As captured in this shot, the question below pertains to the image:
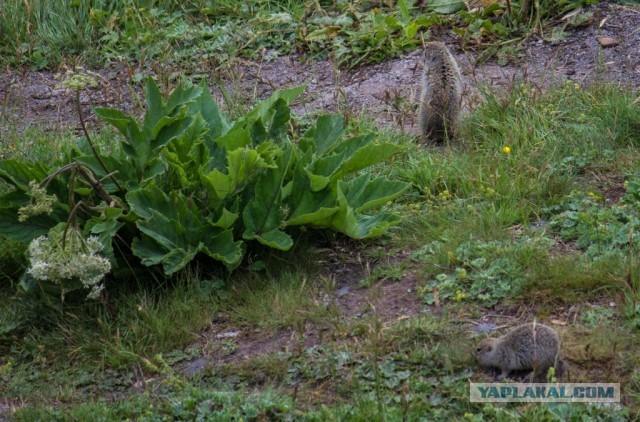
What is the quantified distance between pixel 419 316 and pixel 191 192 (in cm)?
154

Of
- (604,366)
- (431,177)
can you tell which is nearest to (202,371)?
(604,366)

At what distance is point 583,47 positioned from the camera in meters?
7.96

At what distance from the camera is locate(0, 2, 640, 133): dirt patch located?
7.38m

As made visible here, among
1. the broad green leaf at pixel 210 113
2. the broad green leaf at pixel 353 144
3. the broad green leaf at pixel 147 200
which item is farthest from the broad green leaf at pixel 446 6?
the broad green leaf at pixel 147 200

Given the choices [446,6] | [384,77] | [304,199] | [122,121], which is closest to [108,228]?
[122,121]

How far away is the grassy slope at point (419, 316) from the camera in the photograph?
13.3ft

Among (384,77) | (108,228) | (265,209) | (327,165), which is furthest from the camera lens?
(384,77)

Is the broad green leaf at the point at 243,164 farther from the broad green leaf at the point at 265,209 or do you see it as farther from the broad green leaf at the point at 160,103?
the broad green leaf at the point at 160,103

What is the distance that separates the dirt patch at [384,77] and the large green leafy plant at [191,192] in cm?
163

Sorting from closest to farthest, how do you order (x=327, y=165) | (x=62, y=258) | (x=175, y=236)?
(x=62, y=258) → (x=175, y=236) → (x=327, y=165)

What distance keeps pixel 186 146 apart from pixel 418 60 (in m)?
3.55

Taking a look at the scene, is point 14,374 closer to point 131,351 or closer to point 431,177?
point 131,351

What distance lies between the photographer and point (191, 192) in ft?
17.4

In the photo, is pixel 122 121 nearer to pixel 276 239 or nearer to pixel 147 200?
pixel 147 200
